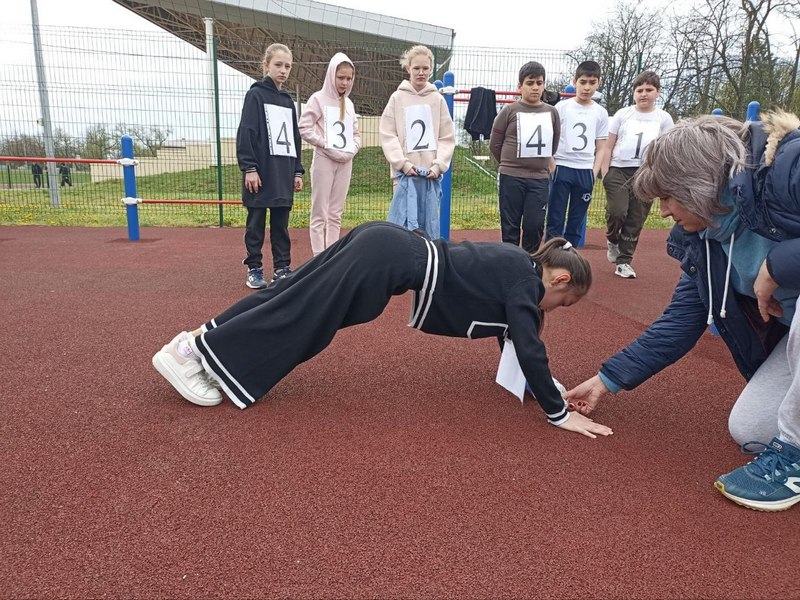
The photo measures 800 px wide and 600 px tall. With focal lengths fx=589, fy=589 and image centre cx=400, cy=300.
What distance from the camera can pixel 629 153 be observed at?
5.29 m

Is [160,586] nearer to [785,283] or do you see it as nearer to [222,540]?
[222,540]

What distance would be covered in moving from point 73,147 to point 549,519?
9730 mm

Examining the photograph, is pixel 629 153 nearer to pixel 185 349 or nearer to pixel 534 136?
pixel 534 136

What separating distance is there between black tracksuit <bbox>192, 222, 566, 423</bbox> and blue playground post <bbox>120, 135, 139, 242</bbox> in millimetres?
5609

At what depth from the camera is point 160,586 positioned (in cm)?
144

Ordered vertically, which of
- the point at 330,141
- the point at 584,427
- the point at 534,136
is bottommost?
the point at 584,427

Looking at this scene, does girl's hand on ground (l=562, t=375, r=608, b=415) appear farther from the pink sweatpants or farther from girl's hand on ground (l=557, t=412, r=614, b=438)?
the pink sweatpants

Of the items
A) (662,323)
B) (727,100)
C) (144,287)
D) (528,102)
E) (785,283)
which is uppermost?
(727,100)

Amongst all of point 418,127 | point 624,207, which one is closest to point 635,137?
point 624,207

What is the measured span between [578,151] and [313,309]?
13.0 feet

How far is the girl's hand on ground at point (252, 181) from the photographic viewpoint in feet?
14.8

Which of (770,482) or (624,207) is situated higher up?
(624,207)

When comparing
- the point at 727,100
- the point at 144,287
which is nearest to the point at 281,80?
the point at 144,287

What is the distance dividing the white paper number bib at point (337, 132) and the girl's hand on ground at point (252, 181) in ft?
2.13
